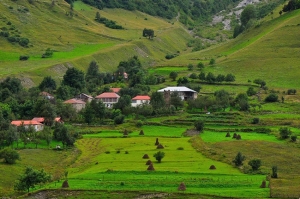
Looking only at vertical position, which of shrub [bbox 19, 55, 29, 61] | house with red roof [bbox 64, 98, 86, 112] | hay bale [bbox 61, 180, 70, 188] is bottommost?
hay bale [bbox 61, 180, 70, 188]

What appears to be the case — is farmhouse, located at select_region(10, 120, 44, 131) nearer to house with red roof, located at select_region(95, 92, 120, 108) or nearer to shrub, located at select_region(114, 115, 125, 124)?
shrub, located at select_region(114, 115, 125, 124)

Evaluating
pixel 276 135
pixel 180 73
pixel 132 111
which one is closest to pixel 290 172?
pixel 276 135

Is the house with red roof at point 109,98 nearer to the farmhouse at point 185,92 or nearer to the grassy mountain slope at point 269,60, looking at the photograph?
the farmhouse at point 185,92

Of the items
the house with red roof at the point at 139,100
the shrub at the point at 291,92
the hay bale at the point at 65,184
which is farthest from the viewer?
the shrub at the point at 291,92

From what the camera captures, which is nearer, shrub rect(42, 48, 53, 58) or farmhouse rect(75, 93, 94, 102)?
farmhouse rect(75, 93, 94, 102)

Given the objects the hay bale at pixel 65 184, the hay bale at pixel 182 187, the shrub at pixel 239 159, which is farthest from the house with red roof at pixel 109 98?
the hay bale at pixel 182 187

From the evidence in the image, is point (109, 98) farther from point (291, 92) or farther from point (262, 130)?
point (291, 92)

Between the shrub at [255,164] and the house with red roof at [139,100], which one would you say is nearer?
the shrub at [255,164]

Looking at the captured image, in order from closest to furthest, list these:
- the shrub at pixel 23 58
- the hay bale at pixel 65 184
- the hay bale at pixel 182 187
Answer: the hay bale at pixel 182 187, the hay bale at pixel 65 184, the shrub at pixel 23 58

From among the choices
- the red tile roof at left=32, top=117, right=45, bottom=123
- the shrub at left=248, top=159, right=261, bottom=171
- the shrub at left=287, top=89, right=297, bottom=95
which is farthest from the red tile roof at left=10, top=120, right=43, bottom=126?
the shrub at left=287, top=89, right=297, bottom=95

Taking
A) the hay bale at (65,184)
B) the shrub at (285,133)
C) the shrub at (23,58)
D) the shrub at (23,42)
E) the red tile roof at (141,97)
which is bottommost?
the hay bale at (65,184)

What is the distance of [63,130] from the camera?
306ft

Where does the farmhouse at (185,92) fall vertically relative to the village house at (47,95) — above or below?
above

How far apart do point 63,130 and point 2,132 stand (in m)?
9.10
